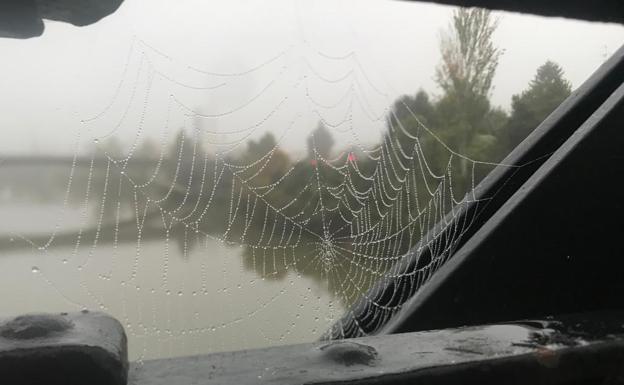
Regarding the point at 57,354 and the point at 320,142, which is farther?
the point at 320,142

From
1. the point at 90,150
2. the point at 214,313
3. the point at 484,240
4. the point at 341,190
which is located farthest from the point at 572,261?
the point at 90,150

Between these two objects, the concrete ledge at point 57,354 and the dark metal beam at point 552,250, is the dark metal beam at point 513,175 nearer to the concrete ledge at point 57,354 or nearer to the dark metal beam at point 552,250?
the dark metal beam at point 552,250

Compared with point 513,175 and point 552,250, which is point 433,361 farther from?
point 513,175

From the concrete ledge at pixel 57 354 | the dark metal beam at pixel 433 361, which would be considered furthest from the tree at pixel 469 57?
the concrete ledge at pixel 57 354

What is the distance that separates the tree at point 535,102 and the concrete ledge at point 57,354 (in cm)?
152

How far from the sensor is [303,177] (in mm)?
1558

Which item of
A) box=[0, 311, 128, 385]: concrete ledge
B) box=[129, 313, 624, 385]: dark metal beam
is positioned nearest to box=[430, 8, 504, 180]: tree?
box=[129, 313, 624, 385]: dark metal beam

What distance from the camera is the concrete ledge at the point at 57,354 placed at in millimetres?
696

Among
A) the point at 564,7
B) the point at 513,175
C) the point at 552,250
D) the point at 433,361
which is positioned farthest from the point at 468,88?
the point at 433,361

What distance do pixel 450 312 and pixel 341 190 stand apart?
0.57 meters

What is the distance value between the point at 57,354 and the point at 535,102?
171 cm

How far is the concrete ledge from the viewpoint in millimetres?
696

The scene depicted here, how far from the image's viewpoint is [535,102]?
189 cm

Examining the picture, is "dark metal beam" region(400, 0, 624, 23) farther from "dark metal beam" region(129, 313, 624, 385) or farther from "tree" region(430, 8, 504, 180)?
"dark metal beam" region(129, 313, 624, 385)
